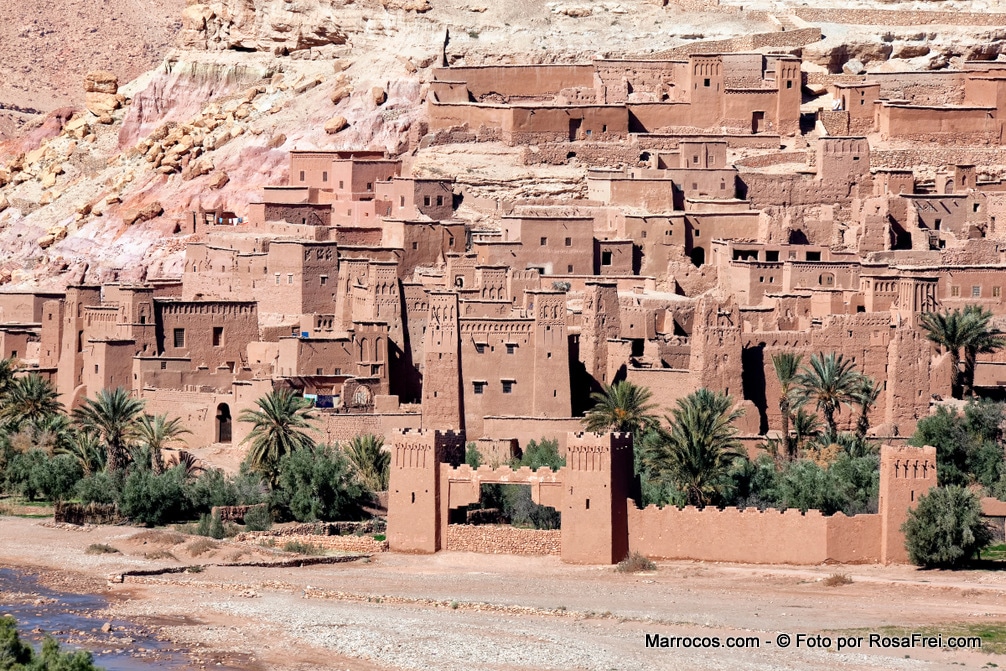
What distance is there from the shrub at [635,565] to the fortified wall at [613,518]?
0.90 ft

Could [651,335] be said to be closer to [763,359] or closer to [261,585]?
[763,359]

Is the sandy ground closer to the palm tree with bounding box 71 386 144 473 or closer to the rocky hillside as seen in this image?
the palm tree with bounding box 71 386 144 473

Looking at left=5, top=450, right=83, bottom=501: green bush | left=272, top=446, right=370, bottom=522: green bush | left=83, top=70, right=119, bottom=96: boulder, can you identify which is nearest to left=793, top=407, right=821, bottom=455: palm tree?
left=272, top=446, right=370, bottom=522: green bush

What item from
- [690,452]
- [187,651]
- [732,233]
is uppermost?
[732,233]

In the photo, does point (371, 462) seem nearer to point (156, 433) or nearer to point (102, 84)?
point (156, 433)

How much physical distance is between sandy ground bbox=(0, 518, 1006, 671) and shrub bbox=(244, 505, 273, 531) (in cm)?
280

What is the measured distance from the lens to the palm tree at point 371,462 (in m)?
51.9

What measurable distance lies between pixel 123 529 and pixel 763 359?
13640 millimetres

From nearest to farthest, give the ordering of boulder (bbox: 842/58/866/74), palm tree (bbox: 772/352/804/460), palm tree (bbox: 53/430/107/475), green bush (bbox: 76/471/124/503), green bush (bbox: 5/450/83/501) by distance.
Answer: green bush (bbox: 76/471/124/503)
green bush (bbox: 5/450/83/501)
palm tree (bbox: 53/430/107/475)
palm tree (bbox: 772/352/804/460)
boulder (bbox: 842/58/866/74)

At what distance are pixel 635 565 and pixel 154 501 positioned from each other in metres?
10.0

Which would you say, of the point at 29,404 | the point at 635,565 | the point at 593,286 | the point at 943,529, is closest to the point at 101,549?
the point at 29,404

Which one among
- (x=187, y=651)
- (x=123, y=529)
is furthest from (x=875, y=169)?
(x=187, y=651)

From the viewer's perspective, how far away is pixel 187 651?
41.4m

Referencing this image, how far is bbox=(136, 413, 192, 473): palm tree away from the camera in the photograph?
52812mm
